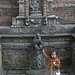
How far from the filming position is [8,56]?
7.39 m

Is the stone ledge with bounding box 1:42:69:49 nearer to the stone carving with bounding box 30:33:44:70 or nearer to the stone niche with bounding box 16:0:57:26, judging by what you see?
Result: the stone carving with bounding box 30:33:44:70

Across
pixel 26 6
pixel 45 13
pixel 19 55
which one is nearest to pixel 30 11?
pixel 26 6

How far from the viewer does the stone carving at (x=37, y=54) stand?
649 centimetres

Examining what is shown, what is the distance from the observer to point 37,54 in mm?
6570

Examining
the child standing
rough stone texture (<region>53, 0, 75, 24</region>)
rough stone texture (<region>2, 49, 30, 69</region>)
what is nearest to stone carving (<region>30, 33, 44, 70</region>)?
rough stone texture (<region>2, 49, 30, 69</region>)

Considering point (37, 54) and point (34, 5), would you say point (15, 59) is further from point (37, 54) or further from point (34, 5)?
point (34, 5)

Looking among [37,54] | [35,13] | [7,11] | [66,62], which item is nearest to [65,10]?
[35,13]

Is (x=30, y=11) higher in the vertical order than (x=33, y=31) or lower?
higher

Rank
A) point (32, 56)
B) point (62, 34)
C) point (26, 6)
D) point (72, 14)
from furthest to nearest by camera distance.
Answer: point (72, 14)
point (26, 6)
point (62, 34)
point (32, 56)

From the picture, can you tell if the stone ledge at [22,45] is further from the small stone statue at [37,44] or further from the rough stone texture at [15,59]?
the small stone statue at [37,44]

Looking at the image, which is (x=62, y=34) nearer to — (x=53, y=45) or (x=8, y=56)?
(x=53, y=45)

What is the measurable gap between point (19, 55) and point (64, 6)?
14.8ft

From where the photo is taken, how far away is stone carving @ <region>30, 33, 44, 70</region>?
21.3 feet

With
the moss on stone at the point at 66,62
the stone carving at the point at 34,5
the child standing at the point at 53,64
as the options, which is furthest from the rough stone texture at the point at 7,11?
the child standing at the point at 53,64
